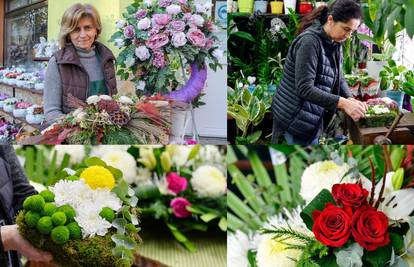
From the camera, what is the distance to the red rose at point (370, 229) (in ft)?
3.76

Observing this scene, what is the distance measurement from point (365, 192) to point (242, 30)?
71 cm

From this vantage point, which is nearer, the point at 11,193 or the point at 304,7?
the point at 11,193

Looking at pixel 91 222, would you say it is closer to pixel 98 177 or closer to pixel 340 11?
pixel 98 177

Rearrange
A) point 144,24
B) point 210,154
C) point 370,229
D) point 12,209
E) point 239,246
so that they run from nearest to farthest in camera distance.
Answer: point 370,229 < point 12,209 < point 239,246 < point 144,24 < point 210,154

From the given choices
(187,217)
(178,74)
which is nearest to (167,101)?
(178,74)

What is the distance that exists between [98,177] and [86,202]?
7 centimetres

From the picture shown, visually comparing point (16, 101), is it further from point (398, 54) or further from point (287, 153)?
point (398, 54)

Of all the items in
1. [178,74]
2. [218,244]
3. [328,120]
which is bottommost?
[218,244]

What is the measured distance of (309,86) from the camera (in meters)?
1.65

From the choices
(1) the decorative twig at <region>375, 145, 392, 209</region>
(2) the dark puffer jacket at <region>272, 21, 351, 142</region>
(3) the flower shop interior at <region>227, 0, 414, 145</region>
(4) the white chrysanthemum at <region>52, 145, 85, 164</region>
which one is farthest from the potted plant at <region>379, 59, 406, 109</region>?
(4) the white chrysanthemum at <region>52, 145, 85, 164</region>

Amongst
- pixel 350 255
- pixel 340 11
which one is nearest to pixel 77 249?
pixel 350 255

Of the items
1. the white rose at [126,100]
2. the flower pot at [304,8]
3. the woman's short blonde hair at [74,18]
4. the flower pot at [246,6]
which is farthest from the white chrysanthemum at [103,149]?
the flower pot at [304,8]

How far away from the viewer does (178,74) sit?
169 cm

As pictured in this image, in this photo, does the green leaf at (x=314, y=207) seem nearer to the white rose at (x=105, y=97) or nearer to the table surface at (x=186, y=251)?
the table surface at (x=186, y=251)
